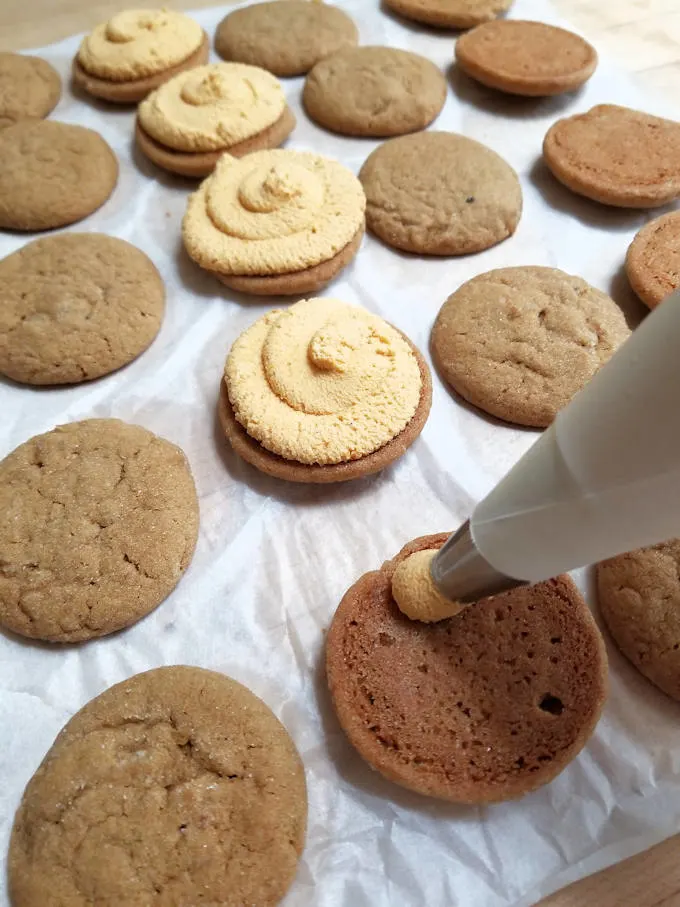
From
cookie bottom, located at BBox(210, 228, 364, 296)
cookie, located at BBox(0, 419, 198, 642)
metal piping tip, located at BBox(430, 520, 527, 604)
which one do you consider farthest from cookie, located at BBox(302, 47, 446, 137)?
metal piping tip, located at BBox(430, 520, 527, 604)

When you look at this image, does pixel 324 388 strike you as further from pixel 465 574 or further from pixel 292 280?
pixel 465 574

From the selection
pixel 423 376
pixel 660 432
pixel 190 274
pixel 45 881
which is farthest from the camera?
pixel 190 274

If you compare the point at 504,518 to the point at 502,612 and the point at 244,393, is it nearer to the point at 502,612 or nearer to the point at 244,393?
the point at 502,612

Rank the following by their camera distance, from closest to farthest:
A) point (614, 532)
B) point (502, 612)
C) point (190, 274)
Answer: point (614, 532)
point (502, 612)
point (190, 274)

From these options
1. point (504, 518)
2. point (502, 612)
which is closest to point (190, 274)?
point (502, 612)

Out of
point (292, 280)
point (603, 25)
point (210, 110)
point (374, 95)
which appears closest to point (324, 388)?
point (292, 280)

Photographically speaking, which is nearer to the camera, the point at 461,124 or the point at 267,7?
the point at 461,124

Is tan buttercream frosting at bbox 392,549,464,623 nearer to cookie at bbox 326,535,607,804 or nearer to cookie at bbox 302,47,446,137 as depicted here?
cookie at bbox 326,535,607,804
